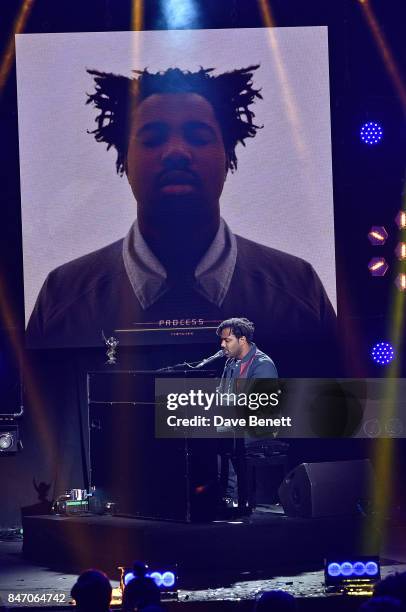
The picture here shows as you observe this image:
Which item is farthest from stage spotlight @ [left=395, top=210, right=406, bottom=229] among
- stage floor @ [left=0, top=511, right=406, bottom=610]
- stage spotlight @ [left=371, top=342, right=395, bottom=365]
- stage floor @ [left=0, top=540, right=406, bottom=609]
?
stage floor @ [left=0, top=540, right=406, bottom=609]

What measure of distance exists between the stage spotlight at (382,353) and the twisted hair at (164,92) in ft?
5.89

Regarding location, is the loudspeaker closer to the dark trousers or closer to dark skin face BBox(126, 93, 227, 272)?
the dark trousers

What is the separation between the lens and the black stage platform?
6723mm

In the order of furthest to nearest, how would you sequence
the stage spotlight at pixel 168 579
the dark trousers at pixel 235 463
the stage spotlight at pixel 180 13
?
1. the stage spotlight at pixel 180 13
2. the dark trousers at pixel 235 463
3. the stage spotlight at pixel 168 579

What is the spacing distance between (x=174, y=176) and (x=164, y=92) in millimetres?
651

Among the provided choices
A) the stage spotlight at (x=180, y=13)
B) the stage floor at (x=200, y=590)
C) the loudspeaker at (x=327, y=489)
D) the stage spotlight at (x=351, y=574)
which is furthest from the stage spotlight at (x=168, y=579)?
the stage spotlight at (x=180, y=13)

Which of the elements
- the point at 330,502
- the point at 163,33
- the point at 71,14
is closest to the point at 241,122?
the point at 163,33

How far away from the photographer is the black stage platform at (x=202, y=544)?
672 centimetres

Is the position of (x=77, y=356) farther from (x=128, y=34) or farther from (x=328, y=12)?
(x=328, y=12)

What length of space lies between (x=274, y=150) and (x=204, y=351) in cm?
164

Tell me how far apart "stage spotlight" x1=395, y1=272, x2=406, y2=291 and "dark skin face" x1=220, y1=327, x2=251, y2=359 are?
54.1 inches

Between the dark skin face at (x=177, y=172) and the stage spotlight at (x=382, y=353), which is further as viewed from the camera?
the stage spotlight at (x=382, y=353)

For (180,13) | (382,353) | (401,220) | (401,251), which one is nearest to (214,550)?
(382,353)

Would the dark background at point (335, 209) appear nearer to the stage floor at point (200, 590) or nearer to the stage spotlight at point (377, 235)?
the stage spotlight at point (377, 235)
